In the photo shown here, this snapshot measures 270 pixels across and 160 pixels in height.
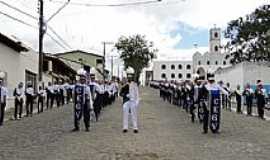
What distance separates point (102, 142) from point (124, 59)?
9691cm

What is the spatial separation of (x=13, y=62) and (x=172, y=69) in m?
126

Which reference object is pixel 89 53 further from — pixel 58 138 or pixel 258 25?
pixel 58 138

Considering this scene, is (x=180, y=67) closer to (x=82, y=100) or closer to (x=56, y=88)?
(x=56, y=88)

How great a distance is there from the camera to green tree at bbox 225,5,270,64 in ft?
205

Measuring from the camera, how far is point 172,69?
159 m

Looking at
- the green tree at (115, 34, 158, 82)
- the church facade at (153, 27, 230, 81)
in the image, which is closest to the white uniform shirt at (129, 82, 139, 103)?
the green tree at (115, 34, 158, 82)

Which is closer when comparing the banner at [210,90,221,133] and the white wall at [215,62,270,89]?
the banner at [210,90,221,133]

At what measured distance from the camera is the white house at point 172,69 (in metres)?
156

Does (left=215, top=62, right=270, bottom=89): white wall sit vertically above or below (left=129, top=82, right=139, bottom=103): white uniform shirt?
above

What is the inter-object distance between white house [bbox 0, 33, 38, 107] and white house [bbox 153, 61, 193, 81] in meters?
117

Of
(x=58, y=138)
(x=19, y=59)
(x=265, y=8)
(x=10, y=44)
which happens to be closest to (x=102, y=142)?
(x=58, y=138)

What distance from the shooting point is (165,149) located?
12.2m

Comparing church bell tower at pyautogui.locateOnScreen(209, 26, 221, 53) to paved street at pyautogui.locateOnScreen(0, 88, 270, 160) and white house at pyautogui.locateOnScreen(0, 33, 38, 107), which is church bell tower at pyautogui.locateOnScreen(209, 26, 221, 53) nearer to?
white house at pyautogui.locateOnScreen(0, 33, 38, 107)

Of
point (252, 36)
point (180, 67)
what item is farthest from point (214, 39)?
point (252, 36)
